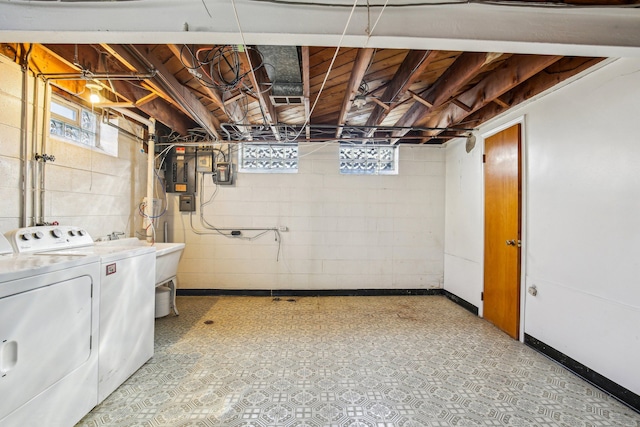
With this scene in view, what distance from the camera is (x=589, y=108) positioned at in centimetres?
203

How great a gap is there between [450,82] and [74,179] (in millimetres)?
3358

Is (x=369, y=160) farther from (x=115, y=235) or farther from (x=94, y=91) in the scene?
(x=115, y=235)

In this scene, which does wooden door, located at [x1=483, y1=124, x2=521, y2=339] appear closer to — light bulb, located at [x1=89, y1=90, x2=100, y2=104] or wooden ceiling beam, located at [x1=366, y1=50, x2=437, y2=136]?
wooden ceiling beam, located at [x1=366, y1=50, x2=437, y2=136]

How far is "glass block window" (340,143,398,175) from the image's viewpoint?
13.1 feet

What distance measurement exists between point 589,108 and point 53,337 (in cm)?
375

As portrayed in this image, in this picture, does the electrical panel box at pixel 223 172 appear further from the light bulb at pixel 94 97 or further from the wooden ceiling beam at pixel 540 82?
the wooden ceiling beam at pixel 540 82

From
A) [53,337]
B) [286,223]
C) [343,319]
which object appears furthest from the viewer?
[286,223]

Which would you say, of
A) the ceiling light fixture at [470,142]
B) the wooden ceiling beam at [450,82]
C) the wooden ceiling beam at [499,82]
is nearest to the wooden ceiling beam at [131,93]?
the wooden ceiling beam at [450,82]

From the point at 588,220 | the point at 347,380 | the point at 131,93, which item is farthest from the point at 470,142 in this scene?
the point at 131,93

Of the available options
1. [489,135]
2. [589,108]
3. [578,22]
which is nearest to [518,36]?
[578,22]

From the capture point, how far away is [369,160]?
4039 millimetres

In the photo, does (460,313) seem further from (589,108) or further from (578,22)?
(578,22)

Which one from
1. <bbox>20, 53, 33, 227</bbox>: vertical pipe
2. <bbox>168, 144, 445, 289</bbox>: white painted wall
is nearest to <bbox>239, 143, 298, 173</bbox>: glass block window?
<bbox>168, 144, 445, 289</bbox>: white painted wall

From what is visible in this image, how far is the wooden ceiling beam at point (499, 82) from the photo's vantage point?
192 cm
